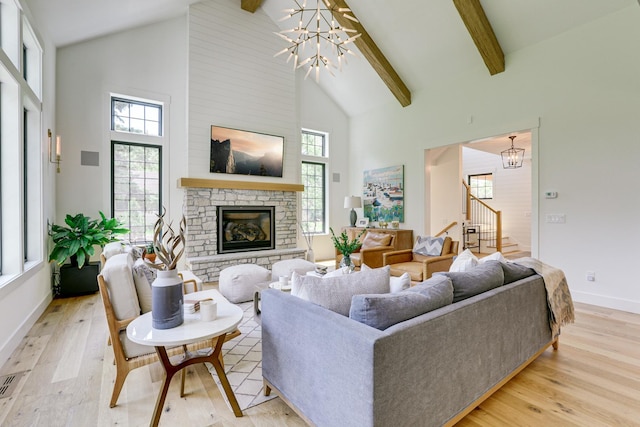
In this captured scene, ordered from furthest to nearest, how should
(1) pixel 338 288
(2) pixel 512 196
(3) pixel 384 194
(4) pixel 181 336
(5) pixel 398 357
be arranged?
(2) pixel 512 196, (3) pixel 384 194, (1) pixel 338 288, (4) pixel 181 336, (5) pixel 398 357

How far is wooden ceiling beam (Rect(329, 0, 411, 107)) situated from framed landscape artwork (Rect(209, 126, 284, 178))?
7.61 feet

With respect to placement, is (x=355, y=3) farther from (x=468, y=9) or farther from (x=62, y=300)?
(x=62, y=300)

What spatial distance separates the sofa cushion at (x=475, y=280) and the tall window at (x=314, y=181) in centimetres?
518

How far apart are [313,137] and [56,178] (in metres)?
4.89

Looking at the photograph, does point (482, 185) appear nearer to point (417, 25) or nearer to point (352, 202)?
point (352, 202)

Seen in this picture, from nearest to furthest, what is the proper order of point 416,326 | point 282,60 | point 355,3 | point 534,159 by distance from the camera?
point 416,326 < point 534,159 < point 355,3 < point 282,60

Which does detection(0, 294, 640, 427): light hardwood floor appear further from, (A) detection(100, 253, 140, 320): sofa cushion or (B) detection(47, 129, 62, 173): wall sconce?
(B) detection(47, 129, 62, 173): wall sconce

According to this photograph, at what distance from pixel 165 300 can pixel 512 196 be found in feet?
30.5

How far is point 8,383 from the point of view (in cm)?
223

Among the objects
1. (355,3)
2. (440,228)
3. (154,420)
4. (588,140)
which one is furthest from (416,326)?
(440,228)

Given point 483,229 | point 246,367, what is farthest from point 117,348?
Answer: point 483,229

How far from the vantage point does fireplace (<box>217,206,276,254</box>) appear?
18.8 ft

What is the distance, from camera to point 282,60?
645 cm

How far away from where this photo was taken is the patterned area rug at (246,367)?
2.08 m
